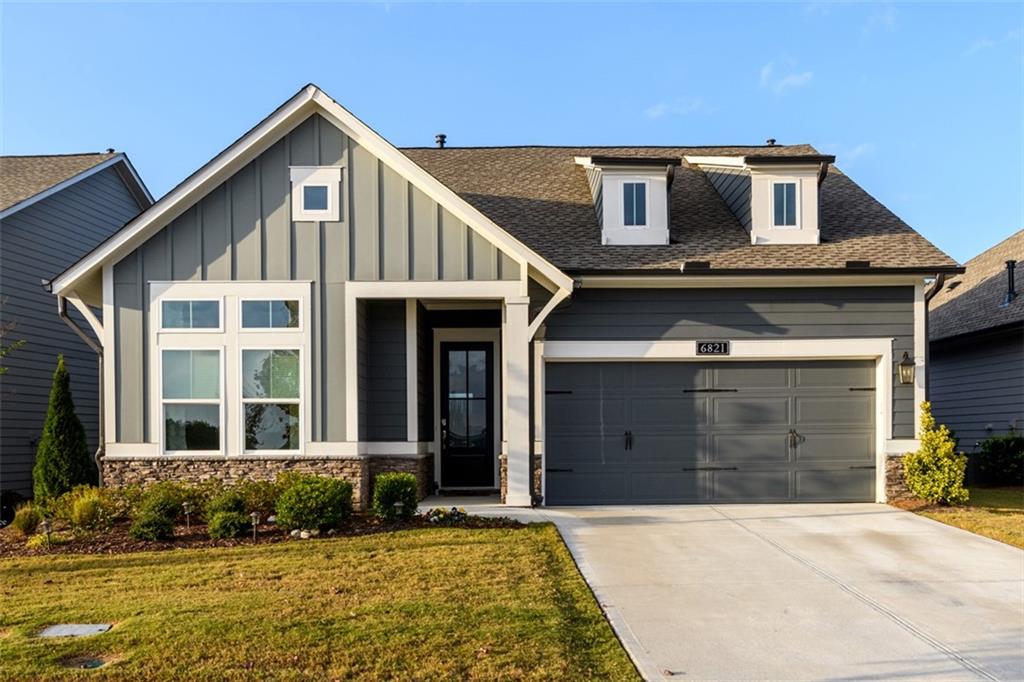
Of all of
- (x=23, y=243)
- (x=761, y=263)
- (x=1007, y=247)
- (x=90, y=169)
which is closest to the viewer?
(x=761, y=263)

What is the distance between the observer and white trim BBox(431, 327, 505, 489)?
13094 millimetres

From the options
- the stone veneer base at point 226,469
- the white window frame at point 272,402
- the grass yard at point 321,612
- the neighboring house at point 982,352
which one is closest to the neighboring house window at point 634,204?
the white window frame at point 272,402

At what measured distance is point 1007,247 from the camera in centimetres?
1906

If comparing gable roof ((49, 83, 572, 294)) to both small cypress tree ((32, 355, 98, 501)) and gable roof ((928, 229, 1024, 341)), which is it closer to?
small cypress tree ((32, 355, 98, 501))

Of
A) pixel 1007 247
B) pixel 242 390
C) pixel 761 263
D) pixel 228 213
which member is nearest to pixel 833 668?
pixel 761 263

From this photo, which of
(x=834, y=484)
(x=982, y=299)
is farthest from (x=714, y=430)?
(x=982, y=299)

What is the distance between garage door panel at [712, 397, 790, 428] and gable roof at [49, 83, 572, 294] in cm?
301

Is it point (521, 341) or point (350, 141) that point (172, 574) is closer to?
point (521, 341)

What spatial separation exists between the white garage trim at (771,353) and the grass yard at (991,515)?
1.06 metres

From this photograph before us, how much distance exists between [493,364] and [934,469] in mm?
6516

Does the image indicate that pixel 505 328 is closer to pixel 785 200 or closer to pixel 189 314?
pixel 189 314

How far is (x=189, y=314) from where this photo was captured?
432 inches

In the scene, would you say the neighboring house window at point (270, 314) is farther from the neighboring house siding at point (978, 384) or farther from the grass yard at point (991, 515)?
the neighboring house siding at point (978, 384)

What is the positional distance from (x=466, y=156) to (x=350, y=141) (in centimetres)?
A: 544
